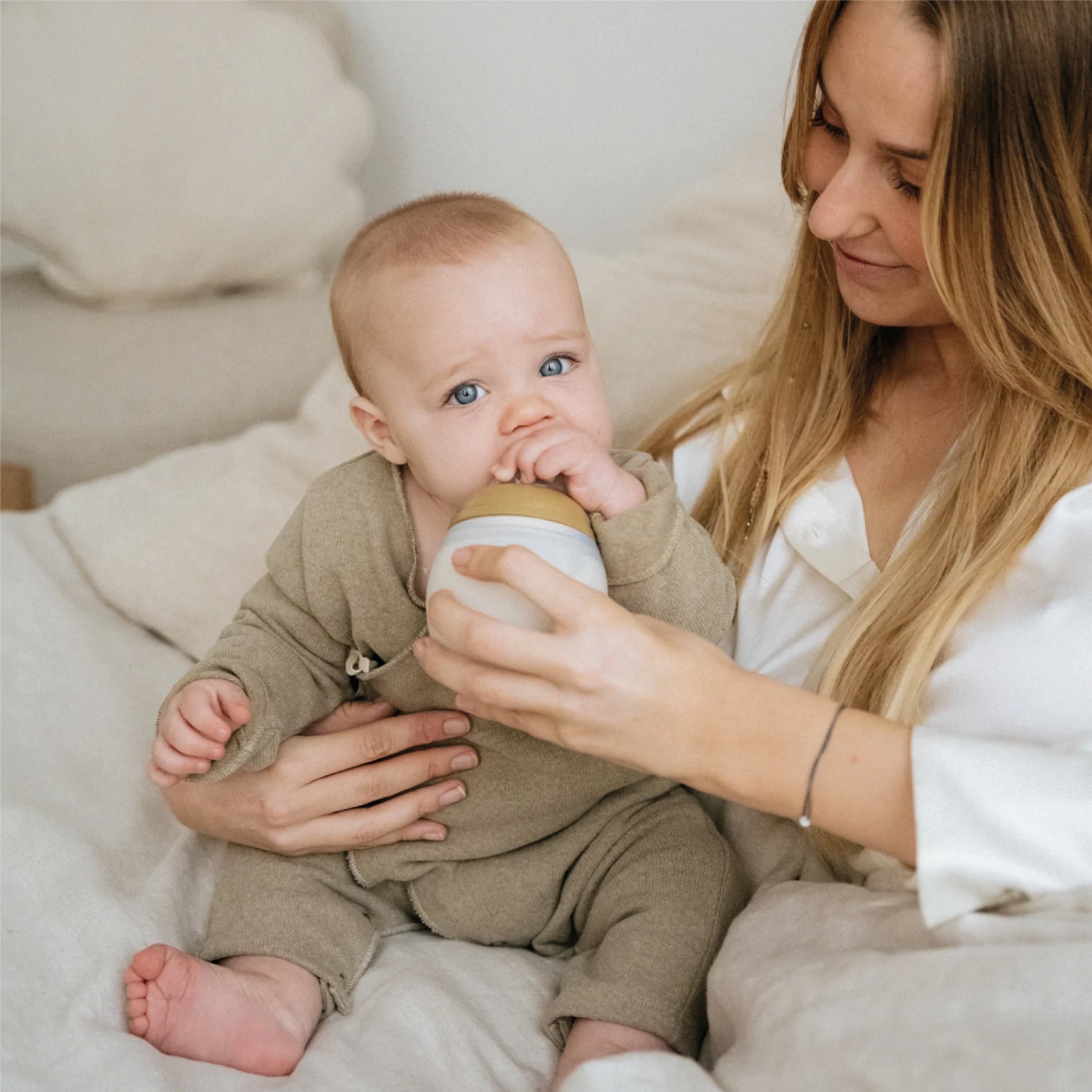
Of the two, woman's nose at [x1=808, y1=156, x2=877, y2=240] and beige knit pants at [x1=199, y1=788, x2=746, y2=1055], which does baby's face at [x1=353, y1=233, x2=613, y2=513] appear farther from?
beige knit pants at [x1=199, y1=788, x2=746, y2=1055]

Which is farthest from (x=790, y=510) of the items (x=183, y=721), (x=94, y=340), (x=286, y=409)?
(x=94, y=340)

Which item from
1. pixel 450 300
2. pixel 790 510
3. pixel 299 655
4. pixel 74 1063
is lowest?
pixel 74 1063

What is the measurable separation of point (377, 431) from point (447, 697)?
28 cm

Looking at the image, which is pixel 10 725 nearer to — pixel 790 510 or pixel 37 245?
pixel 790 510

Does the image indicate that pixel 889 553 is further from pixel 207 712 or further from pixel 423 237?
pixel 207 712

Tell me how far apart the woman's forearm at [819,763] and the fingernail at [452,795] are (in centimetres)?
35

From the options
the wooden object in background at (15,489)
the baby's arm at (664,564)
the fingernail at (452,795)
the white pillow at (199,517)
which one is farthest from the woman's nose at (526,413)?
the wooden object in background at (15,489)

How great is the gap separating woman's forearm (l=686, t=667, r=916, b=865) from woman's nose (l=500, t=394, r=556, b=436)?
12.0 inches

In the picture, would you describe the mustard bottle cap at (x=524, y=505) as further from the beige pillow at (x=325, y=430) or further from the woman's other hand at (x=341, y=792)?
the beige pillow at (x=325, y=430)

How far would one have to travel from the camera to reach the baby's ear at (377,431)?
1189 millimetres

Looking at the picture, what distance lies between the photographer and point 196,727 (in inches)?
43.0

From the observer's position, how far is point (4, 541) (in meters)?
1.60

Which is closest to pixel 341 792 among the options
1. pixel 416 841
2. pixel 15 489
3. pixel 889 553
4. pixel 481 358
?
pixel 416 841

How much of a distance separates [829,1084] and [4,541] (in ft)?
4.15
